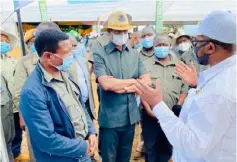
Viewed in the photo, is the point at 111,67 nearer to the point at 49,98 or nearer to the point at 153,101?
the point at 49,98

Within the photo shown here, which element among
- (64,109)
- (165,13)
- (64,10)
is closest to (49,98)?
(64,109)

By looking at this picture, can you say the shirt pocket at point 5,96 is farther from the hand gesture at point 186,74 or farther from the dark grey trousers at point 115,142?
the hand gesture at point 186,74

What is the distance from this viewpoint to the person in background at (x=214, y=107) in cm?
127

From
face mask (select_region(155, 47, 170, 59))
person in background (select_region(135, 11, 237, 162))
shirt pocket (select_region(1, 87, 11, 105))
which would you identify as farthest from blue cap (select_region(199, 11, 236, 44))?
shirt pocket (select_region(1, 87, 11, 105))

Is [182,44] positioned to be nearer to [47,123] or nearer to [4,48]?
[4,48]

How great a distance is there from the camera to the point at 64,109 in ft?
5.99

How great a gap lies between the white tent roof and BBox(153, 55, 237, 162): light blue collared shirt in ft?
19.0

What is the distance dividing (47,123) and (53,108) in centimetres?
11

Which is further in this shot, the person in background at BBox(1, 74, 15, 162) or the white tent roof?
the white tent roof

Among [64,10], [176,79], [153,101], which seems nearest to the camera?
[153,101]

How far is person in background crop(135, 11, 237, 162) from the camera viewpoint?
1271 mm

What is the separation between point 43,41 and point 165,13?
6250 mm

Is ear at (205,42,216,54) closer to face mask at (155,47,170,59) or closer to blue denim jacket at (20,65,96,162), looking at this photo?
blue denim jacket at (20,65,96,162)

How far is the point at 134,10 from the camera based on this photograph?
8.50 meters
